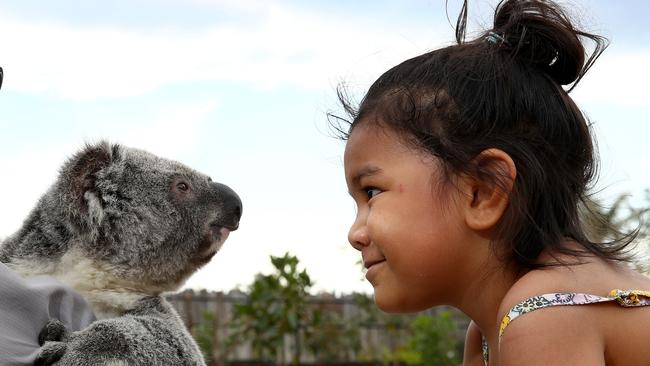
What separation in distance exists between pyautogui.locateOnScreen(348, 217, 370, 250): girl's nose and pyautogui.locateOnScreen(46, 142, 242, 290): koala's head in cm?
78

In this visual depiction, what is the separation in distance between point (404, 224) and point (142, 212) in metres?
1.00

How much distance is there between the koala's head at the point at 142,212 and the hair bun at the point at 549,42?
105 cm

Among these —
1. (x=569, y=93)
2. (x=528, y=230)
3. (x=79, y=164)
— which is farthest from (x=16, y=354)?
(x=569, y=93)

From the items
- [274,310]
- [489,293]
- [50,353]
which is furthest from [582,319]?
[274,310]

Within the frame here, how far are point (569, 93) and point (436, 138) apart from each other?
0.48 metres

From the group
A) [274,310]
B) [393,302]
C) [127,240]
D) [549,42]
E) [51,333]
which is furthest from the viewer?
[274,310]

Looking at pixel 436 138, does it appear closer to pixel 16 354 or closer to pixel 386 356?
pixel 16 354

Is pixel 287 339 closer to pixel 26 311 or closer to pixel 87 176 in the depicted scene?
pixel 87 176

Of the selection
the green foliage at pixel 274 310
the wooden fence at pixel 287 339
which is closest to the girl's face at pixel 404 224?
the green foliage at pixel 274 310

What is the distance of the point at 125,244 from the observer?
2.64 m

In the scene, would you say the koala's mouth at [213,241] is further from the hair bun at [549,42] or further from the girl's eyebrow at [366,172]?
the hair bun at [549,42]

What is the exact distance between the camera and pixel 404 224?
6.71 feet

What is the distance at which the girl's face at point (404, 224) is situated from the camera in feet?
6.73

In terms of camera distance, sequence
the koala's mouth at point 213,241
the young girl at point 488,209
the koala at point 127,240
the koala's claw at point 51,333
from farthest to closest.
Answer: the koala's mouth at point 213,241, the koala at point 127,240, the koala's claw at point 51,333, the young girl at point 488,209
